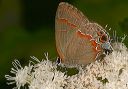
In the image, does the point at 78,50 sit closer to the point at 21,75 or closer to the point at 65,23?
the point at 65,23

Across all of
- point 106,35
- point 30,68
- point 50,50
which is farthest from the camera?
point 50,50

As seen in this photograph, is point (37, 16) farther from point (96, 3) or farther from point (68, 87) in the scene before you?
point (68, 87)

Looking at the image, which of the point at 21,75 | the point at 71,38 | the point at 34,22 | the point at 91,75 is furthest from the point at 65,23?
the point at 34,22

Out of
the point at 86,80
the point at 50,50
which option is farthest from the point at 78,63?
the point at 50,50

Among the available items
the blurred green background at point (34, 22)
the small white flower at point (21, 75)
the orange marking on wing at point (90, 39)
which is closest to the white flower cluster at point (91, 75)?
the small white flower at point (21, 75)

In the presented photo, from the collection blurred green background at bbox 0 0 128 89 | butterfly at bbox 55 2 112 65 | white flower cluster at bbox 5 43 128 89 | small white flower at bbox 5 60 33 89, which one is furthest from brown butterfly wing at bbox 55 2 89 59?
blurred green background at bbox 0 0 128 89

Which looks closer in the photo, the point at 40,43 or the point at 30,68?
the point at 30,68

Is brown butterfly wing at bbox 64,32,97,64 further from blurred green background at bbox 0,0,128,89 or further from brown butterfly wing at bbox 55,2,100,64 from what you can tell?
blurred green background at bbox 0,0,128,89
